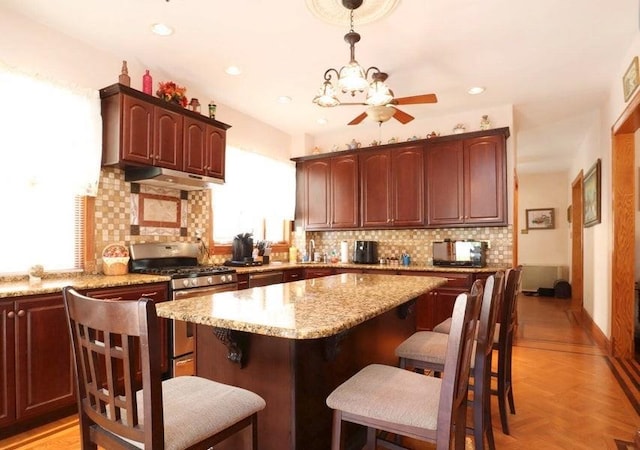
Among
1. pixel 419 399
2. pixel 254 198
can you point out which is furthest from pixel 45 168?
pixel 419 399

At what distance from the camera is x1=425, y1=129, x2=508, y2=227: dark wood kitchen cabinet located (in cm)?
421

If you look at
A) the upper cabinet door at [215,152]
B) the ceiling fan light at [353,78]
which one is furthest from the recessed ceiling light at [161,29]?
the ceiling fan light at [353,78]

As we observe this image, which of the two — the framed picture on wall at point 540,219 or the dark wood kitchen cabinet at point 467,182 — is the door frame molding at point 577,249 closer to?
the framed picture on wall at point 540,219

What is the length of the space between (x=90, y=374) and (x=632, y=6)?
372cm

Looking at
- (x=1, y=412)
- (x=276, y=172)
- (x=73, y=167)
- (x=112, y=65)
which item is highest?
(x=112, y=65)

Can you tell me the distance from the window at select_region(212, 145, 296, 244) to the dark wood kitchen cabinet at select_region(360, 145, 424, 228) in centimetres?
117

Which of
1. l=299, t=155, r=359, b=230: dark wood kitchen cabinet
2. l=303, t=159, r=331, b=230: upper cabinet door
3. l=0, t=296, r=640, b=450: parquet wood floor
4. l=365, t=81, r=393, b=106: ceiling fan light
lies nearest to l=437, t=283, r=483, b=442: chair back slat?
l=0, t=296, r=640, b=450: parquet wood floor

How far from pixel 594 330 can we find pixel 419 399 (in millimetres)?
4546

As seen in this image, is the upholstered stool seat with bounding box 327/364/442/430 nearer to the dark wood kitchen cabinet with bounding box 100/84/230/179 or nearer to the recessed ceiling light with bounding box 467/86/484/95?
the dark wood kitchen cabinet with bounding box 100/84/230/179

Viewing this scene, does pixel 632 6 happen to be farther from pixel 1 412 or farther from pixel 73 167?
pixel 1 412

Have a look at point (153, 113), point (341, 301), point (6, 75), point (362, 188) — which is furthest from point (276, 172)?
point (341, 301)

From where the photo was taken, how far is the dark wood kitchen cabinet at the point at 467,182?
4207 mm

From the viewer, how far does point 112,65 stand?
330cm

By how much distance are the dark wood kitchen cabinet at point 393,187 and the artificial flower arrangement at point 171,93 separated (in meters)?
2.42
